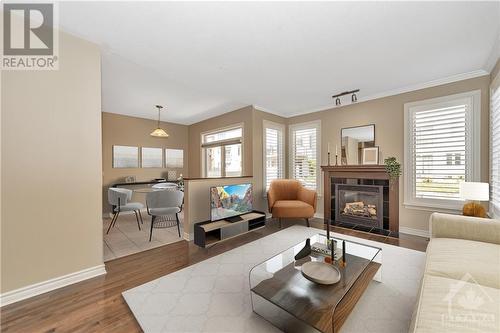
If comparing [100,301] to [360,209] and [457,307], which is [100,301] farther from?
[360,209]

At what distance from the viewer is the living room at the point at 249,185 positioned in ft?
5.23

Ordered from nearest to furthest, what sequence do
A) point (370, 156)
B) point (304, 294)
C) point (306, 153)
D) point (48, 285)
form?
point (304, 294), point (48, 285), point (370, 156), point (306, 153)

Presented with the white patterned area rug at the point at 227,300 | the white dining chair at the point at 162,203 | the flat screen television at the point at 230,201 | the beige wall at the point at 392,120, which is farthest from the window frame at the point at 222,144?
the white patterned area rug at the point at 227,300

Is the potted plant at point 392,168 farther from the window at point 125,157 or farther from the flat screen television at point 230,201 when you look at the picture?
the window at point 125,157

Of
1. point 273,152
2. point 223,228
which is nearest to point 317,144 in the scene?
point 273,152

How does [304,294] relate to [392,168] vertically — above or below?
below

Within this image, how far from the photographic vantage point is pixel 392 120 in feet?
12.3

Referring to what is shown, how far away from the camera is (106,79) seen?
3.23 m

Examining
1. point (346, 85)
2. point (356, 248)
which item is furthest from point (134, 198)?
point (346, 85)

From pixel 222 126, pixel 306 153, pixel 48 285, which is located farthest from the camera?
pixel 222 126

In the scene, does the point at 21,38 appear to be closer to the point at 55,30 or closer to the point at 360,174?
the point at 55,30

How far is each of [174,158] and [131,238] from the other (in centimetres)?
333

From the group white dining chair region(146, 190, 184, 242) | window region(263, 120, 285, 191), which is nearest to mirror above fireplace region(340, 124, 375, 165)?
window region(263, 120, 285, 191)

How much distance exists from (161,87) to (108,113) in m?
2.53
